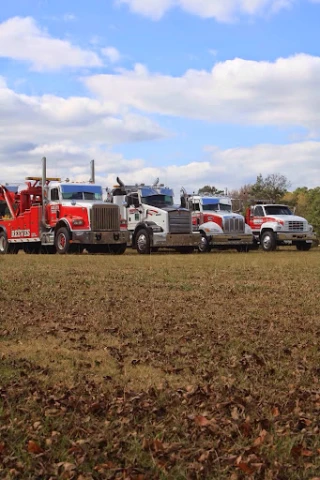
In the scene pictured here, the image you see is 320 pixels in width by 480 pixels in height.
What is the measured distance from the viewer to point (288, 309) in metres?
9.80

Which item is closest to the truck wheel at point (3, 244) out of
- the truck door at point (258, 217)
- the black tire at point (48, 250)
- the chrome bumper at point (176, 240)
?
the black tire at point (48, 250)

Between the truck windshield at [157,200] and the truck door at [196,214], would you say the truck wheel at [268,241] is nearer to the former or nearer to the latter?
the truck door at [196,214]

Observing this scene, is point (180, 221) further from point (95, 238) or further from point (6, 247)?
point (6, 247)

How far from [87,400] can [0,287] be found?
7467 mm

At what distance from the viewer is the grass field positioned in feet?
13.7

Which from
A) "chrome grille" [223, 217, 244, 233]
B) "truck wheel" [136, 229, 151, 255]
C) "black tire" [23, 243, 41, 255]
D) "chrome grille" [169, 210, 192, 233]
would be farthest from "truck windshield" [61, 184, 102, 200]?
"chrome grille" [223, 217, 244, 233]

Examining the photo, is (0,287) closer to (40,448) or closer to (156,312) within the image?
(156,312)

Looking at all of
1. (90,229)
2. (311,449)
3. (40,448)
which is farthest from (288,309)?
(90,229)

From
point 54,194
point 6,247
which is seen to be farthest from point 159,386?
point 6,247

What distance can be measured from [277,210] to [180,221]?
697cm

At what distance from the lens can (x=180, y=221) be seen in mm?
25828

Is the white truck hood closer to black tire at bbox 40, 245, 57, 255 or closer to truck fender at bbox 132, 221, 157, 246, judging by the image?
truck fender at bbox 132, 221, 157, 246

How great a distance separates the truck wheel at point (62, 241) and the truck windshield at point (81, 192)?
1.35 meters

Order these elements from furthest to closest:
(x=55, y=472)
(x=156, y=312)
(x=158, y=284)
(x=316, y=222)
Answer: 1. (x=316, y=222)
2. (x=158, y=284)
3. (x=156, y=312)
4. (x=55, y=472)
